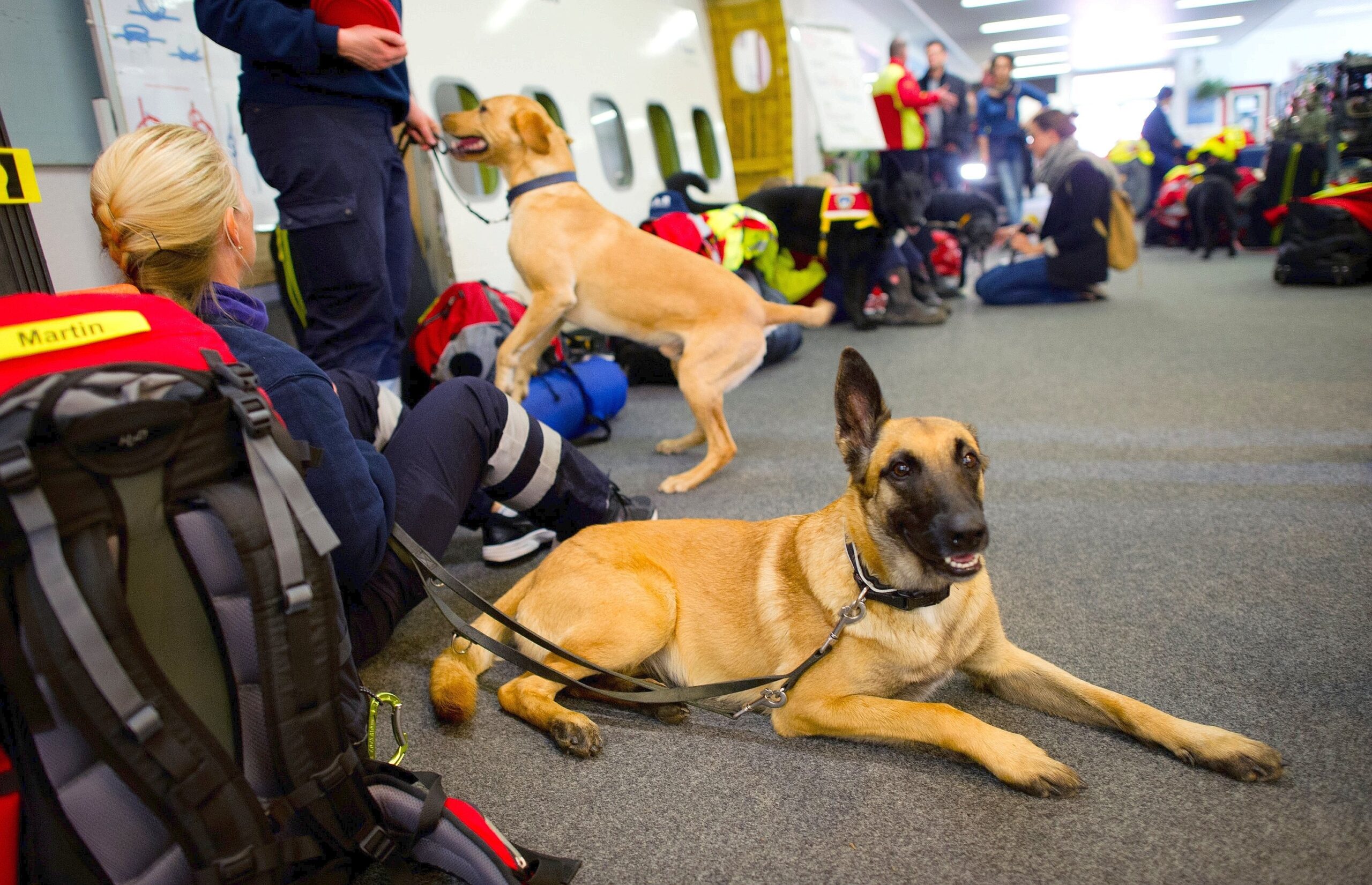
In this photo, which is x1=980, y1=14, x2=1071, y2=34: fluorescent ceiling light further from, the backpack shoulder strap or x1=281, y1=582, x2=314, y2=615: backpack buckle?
the backpack shoulder strap

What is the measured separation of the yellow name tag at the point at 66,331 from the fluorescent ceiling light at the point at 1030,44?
81.1 ft

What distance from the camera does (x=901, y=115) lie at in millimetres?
9062

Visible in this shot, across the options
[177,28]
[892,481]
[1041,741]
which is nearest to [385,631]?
[892,481]

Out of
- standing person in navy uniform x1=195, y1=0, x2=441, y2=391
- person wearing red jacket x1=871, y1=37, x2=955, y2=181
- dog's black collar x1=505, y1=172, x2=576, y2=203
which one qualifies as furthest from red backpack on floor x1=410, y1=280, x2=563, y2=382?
person wearing red jacket x1=871, y1=37, x2=955, y2=181

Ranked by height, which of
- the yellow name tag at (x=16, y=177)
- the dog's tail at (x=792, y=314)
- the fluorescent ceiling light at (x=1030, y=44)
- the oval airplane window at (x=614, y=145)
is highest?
the fluorescent ceiling light at (x=1030, y=44)

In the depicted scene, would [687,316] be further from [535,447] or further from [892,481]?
[892,481]

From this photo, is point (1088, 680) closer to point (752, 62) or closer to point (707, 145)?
point (707, 145)

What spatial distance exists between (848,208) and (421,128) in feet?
11.9

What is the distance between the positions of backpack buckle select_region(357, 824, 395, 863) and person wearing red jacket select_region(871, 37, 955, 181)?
8.91 metres

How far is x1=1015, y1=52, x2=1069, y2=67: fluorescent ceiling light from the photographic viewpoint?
77.3 feet

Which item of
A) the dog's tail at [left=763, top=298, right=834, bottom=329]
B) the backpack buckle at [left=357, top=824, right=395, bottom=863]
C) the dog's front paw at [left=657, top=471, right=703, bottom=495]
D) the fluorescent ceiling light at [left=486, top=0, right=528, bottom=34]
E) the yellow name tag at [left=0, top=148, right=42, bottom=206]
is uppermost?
the fluorescent ceiling light at [left=486, top=0, right=528, bottom=34]

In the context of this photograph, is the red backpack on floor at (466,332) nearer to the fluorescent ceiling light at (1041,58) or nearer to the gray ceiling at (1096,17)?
the gray ceiling at (1096,17)

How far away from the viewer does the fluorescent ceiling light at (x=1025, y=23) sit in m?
17.9

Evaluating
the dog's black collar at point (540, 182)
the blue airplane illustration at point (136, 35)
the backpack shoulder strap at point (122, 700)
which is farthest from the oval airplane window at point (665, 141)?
the backpack shoulder strap at point (122, 700)
